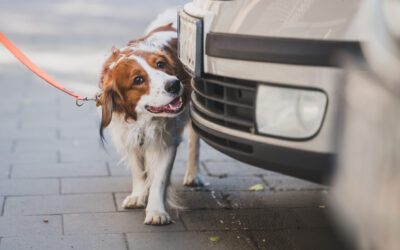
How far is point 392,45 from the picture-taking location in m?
2.47

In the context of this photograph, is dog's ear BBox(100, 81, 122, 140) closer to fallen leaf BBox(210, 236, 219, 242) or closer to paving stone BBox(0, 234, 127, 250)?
paving stone BBox(0, 234, 127, 250)

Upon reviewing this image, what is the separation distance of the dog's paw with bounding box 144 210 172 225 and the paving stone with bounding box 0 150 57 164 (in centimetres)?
149

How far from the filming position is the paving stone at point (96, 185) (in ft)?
14.7

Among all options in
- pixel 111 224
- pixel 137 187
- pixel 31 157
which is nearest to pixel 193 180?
pixel 137 187

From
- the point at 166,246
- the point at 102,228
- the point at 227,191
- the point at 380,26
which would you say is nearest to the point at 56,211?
the point at 102,228

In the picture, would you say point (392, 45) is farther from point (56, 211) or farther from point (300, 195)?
point (56, 211)

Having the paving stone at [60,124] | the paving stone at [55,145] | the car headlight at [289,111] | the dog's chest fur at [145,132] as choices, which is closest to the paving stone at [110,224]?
the dog's chest fur at [145,132]

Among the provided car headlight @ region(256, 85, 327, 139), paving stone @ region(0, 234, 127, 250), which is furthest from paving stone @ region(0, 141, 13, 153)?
car headlight @ region(256, 85, 327, 139)

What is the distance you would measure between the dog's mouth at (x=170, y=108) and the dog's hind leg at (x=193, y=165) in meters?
0.91

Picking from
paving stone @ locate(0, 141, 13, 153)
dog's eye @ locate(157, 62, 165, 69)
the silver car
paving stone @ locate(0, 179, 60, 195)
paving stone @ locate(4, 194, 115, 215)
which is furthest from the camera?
paving stone @ locate(0, 141, 13, 153)

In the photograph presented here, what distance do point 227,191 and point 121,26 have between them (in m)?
8.62

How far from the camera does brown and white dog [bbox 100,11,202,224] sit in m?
3.65

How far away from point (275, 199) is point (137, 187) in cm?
95

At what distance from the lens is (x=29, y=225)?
3.82 m
